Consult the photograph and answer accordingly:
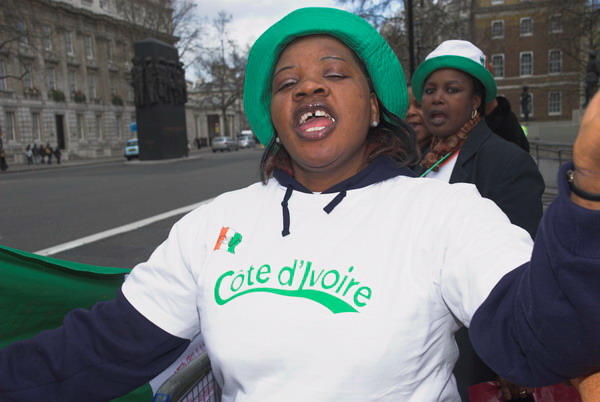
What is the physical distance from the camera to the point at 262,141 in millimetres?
2178

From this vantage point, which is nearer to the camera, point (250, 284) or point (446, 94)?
point (250, 284)

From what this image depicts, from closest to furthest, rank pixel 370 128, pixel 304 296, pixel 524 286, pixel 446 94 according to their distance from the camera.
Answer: pixel 524 286 < pixel 304 296 < pixel 370 128 < pixel 446 94

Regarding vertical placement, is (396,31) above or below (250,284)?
above

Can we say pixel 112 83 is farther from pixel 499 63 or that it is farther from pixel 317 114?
pixel 317 114

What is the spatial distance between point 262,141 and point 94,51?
56.7 m

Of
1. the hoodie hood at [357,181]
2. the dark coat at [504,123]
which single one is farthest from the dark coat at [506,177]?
the hoodie hood at [357,181]

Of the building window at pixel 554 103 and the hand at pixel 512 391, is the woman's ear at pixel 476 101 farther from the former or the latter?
the building window at pixel 554 103

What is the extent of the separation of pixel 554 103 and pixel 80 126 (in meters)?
47.8

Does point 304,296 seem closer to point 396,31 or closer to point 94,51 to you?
point 396,31

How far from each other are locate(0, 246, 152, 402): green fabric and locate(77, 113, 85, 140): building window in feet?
172

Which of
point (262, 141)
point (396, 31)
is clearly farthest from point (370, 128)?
point (396, 31)

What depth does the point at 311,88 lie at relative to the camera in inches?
68.6

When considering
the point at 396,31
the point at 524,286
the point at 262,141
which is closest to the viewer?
the point at 524,286

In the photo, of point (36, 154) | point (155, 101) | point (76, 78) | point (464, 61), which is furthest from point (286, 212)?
point (76, 78)
